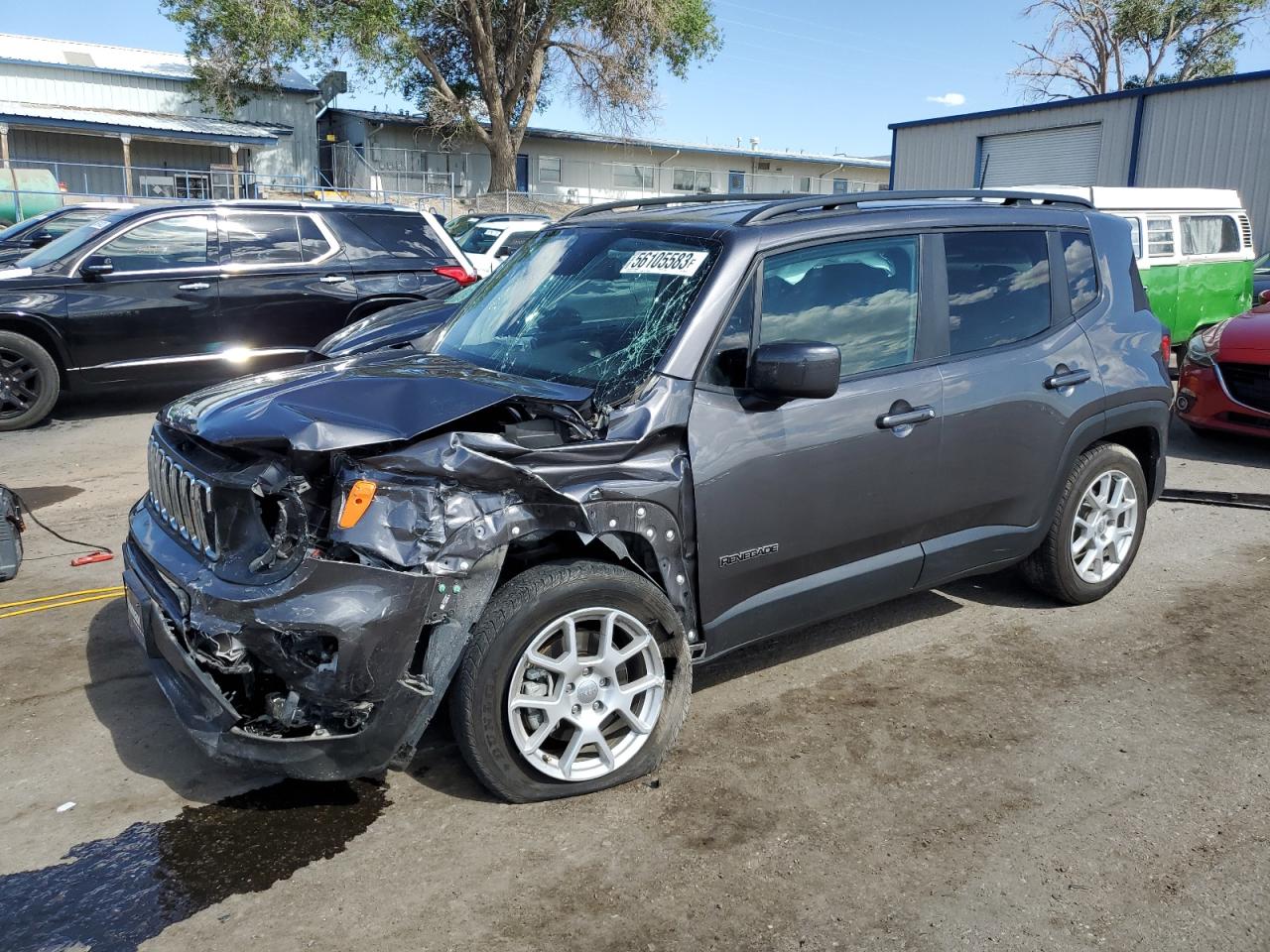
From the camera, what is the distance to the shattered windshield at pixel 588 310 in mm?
3697

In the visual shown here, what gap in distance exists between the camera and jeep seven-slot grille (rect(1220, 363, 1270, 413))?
809 cm

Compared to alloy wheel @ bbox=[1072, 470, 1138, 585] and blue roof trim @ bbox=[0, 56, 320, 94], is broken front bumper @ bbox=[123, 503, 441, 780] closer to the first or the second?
alloy wheel @ bbox=[1072, 470, 1138, 585]

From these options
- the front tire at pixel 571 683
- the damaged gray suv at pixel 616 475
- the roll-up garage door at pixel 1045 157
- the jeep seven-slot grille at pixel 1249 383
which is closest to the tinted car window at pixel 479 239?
the roll-up garage door at pixel 1045 157

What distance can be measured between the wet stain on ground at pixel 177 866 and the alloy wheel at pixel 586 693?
59cm

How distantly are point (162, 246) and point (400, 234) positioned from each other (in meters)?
2.16

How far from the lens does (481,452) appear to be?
3102 mm

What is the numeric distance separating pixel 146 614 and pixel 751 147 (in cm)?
4779

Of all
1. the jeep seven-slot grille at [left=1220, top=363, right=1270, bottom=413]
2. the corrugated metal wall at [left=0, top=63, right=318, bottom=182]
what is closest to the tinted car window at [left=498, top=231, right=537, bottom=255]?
the jeep seven-slot grille at [left=1220, top=363, right=1270, bottom=413]

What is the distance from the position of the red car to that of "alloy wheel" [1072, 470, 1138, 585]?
3844 mm

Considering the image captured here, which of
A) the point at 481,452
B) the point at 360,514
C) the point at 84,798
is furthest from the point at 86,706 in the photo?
the point at 481,452

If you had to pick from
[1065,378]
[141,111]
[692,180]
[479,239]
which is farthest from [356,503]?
[692,180]

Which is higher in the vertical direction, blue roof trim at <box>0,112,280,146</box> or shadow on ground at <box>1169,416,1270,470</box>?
blue roof trim at <box>0,112,280,146</box>

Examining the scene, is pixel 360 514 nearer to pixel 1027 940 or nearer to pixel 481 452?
pixel 481 452

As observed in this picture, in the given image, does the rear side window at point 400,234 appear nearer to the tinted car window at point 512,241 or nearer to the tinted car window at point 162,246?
the tinted car window at point 162,246
